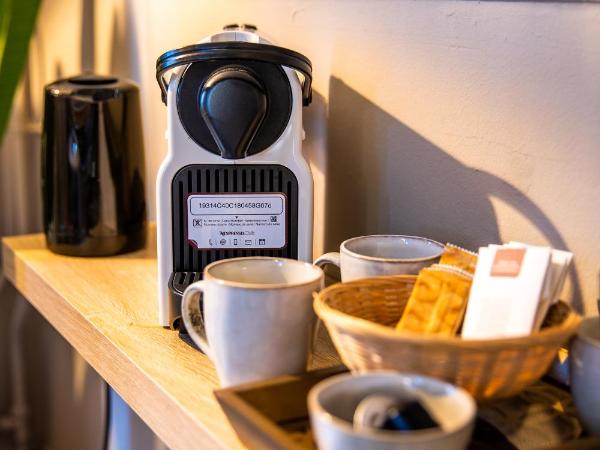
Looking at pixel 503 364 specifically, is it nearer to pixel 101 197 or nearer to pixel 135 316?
pixel 135 316

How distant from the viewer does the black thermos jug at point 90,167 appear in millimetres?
1264

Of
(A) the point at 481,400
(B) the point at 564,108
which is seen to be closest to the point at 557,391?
(A) the point at 481,400

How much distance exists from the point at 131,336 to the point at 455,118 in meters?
0.44

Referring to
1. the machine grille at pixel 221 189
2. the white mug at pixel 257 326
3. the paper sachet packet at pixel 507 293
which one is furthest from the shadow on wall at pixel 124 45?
the paper sachet packet at pixel 507 293

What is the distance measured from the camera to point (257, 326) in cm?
66

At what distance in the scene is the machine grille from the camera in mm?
912

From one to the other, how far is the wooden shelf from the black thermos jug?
0.13ft

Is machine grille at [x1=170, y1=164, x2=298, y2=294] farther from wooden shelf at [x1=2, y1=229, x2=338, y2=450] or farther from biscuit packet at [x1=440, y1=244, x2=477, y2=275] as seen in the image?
biscuit packet at [x1=440, y1=244, x2=477, y2=275]

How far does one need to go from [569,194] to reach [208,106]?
38cm

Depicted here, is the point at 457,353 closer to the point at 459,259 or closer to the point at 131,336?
the point at 459,259

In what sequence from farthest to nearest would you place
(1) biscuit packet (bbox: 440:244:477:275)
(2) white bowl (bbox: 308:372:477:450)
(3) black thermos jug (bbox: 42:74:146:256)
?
1. (3) black thermos jug (bbox: 42:74:146:256)
2. (1) biscuit packet (bbox: 440:244:477:275)
3. (2) white bowl (bbox: 308:372:477:450)

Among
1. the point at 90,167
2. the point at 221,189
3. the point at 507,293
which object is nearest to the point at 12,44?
the point at 90,167

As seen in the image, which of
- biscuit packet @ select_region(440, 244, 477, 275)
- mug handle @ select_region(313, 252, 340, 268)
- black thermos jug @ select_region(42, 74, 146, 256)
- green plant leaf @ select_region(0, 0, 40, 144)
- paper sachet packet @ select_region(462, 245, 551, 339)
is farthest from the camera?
green plant leaf @ select_region(0, 0, 40, 144)

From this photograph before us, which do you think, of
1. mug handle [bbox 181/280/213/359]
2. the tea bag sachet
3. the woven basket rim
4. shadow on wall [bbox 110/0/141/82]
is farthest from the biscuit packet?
shadow on wall [bbox 110/0/141/82]
